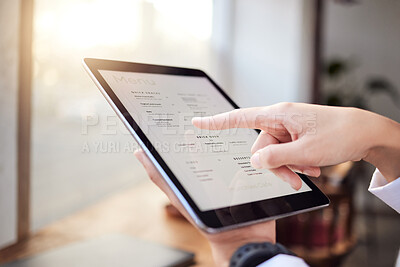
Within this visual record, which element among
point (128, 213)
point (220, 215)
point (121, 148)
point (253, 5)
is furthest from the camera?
point (253, 5)

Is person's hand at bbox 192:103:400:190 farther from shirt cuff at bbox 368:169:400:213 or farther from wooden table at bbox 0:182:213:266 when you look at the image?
wooden table at bbox 0:182:213:266

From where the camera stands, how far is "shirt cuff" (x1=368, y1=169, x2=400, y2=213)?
49 centimetres

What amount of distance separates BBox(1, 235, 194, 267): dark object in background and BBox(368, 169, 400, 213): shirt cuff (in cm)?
34

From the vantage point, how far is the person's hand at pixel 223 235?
0.42 m

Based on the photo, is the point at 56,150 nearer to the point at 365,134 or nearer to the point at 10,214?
the point at 10,214

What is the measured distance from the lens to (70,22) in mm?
855

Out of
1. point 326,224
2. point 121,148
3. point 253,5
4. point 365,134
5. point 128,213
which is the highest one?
point 253,5

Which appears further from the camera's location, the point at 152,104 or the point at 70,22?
the point at 70,22

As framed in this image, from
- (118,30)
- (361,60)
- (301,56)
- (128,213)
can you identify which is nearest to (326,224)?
(128,213)

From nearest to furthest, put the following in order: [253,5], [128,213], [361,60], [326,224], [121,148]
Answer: [128,213] < [121,148] < [326,224] < [253,5] < [361,60]

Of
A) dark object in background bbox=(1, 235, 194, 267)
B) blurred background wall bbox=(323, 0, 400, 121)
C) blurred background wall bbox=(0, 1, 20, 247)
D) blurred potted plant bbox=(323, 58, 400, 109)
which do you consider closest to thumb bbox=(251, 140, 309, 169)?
dark object in background bbox=(1, 235, 194, 267)

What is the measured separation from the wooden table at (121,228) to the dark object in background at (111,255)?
0.14 feet

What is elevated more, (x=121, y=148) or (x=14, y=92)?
(x=14, y=92)

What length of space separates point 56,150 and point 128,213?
0.81 ft
